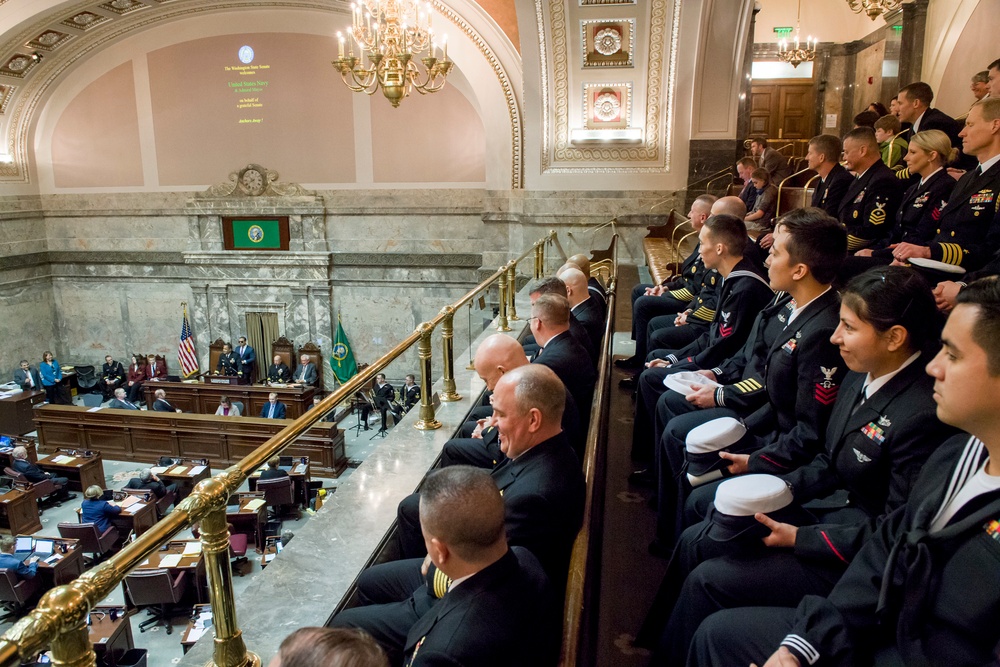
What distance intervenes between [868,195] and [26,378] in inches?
633

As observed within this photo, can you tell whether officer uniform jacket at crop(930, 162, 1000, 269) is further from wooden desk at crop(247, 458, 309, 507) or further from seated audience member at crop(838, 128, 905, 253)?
wooden desk at crop(247, 458, 309, 507)

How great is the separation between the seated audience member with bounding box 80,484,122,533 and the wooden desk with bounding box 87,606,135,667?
2091 mm

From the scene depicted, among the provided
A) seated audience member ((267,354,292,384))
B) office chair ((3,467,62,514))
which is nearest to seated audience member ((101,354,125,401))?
seated audience member ((267,354,292,384))

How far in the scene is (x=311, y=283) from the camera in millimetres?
15078

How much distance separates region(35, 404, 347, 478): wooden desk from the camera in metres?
10.8

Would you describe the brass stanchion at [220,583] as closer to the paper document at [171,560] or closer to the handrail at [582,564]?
the handrail at [582,564]

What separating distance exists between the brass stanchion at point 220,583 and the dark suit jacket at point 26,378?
50.0 feet

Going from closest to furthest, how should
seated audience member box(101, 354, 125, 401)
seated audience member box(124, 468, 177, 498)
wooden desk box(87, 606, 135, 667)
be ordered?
1. wooden desk box(87, 606, 135, 667)
2. seated audience member box(124, 468, 177, 498)
3. seated audience member box(101, 354, 125, 401)

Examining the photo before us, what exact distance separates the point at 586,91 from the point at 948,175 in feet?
25.9

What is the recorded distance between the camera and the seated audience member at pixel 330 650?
1.22 meters

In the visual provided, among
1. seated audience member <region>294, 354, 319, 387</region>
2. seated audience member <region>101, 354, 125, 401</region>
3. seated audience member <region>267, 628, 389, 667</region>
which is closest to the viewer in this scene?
seated audience member <region>267, 628, 389, 667</region>

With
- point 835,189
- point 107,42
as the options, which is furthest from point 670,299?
point 107,42

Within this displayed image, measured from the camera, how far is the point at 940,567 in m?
1.47

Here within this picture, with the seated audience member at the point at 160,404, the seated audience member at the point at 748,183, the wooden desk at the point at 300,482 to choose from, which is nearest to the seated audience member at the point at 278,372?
the seated audience member at the point at 160,404
